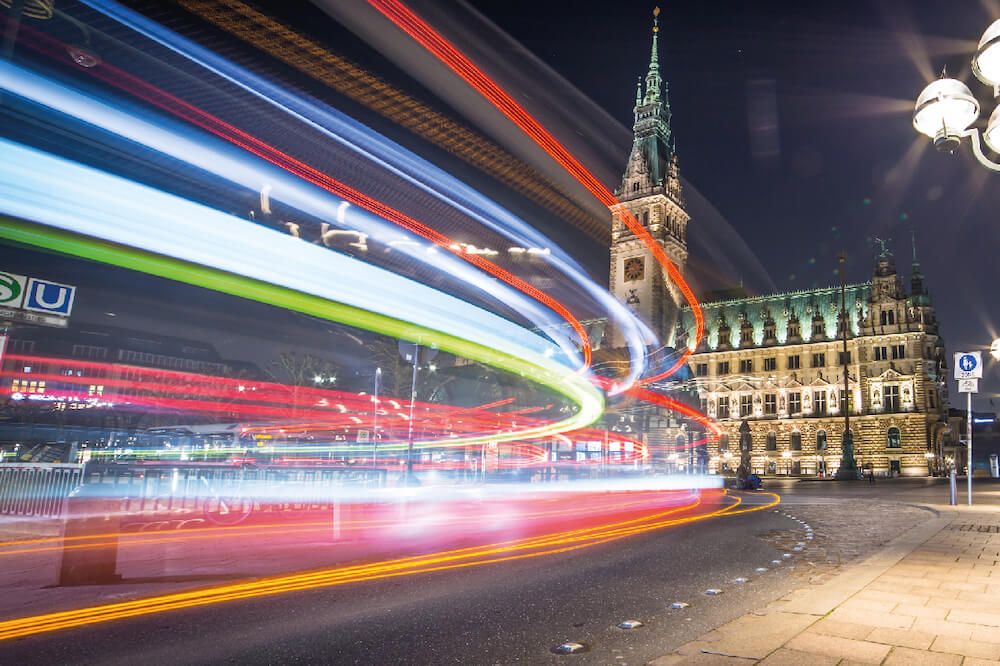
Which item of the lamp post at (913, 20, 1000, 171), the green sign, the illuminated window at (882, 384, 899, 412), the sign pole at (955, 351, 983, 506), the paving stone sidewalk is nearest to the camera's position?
the paving stone sidewalk

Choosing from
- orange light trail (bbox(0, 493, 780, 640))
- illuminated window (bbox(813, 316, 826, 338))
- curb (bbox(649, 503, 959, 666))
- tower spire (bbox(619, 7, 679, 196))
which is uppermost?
tower spire (bbox(619, 7, 679, 196))

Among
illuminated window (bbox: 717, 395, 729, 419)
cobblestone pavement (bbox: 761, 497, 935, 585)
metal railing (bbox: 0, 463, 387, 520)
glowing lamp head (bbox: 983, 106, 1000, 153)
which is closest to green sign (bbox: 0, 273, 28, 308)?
metal railing (bbox: 0, 463, 387, 520)

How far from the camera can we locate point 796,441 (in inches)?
3381

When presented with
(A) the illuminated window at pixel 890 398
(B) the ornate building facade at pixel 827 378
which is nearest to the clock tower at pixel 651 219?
(B) the ornate building facade at pixel 827 378

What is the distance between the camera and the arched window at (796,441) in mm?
85500

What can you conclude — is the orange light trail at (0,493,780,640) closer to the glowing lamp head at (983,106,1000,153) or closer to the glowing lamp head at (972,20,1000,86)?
the glowing lamp head at (983,106,1000,153)

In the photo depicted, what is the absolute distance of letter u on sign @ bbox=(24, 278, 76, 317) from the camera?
10523mm

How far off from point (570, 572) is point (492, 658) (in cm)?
425

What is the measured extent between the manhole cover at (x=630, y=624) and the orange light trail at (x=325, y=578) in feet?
12.0

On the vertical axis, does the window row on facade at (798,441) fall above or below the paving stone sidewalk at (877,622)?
above

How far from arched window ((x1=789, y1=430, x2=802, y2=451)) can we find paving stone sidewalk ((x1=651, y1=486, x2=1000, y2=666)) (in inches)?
3277

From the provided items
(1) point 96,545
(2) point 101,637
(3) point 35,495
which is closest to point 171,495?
(3) point 35,495

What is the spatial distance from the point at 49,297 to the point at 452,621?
9.00 metres

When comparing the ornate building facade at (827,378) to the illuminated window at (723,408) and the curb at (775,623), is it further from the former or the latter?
the curb at (775,623)
